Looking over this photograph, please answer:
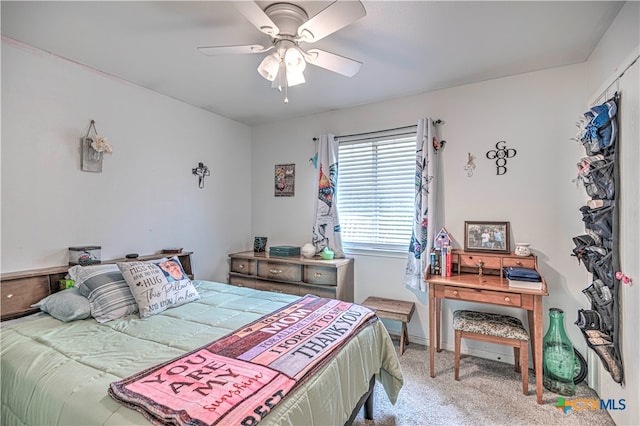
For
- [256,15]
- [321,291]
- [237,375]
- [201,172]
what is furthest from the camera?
[201,172]

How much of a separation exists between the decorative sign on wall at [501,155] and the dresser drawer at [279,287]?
7.75ft

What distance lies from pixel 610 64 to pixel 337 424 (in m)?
2.79

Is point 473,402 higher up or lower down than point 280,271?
lower down

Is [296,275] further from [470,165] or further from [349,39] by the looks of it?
[349,39]

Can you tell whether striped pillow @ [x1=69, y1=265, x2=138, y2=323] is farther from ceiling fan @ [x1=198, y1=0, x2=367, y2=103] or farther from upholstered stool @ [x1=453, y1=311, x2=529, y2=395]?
upholstered stool @ [x1=453, y1=311, x2=529, y2=395]

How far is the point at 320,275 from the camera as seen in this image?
10.2 feet

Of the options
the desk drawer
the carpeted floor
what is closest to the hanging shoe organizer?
the desk drawer

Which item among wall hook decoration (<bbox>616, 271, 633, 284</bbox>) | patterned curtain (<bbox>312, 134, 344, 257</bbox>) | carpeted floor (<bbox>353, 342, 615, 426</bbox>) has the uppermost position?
patterned curtain (<bbox>312, 134, 344, 257</bbox>)

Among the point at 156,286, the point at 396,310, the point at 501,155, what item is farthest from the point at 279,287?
the point at 501,155

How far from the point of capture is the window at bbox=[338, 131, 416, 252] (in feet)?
10.3

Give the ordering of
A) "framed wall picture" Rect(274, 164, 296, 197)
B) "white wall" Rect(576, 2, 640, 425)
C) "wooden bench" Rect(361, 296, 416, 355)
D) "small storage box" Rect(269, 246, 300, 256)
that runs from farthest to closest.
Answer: "framed wall picture" Rect(274, 164, 296, 197) < "small storage box" Rect(269, 246, 300, 256) < "wooden bench" Rect(361, 296, 416, 355) < "white wall" Rect(576, 2, 640, 425)

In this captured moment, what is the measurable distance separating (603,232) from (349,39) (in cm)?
211

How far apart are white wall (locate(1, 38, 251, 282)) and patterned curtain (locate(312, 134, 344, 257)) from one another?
4.07ft

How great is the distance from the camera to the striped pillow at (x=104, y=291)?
1.84m
